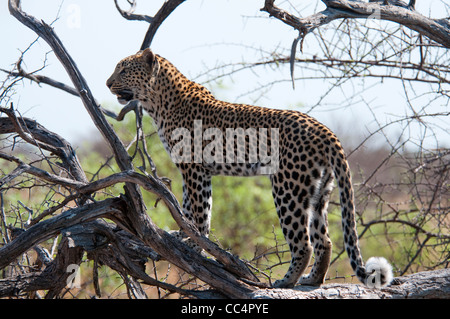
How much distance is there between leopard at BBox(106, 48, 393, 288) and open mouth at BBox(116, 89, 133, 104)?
0.5 inches

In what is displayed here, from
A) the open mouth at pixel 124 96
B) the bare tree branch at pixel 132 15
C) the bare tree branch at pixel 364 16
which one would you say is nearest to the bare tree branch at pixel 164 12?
the bare tree branch at pixel 132 15

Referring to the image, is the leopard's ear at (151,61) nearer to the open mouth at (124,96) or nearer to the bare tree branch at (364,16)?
the open mouth at (124,96)

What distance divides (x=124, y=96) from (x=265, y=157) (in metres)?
2.36

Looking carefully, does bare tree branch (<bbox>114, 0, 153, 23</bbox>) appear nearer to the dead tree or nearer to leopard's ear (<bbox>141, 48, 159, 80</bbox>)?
leopard's ear (<bbox>141, 48, 159, 80</bbox>)

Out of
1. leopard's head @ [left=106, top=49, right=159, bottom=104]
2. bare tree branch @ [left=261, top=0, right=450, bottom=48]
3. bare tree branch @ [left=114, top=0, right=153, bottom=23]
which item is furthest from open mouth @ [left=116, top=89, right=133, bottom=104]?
bare tree branch @ [left=261, top=0, right=450, bottom=48]

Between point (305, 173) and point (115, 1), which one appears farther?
point (115, 1)

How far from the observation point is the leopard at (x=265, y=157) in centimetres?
525

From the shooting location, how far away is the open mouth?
23.8 feet

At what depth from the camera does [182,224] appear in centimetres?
492

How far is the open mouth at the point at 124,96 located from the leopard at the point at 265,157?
0.04 ft

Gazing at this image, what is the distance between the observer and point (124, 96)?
7.28m
